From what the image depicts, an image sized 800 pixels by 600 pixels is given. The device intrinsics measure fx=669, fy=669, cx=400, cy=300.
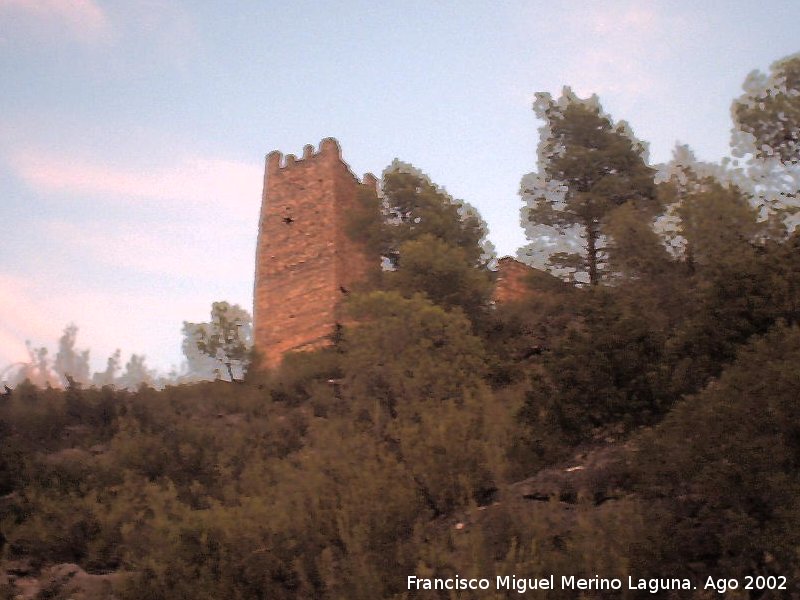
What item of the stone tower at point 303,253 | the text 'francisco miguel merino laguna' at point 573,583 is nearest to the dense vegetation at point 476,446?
the text 'francisco miguel merino laguna' at point 573,583

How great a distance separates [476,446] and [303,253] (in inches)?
586

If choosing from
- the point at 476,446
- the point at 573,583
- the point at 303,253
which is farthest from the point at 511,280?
the point at 573,583

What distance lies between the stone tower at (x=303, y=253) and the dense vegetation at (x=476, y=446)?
3917mm

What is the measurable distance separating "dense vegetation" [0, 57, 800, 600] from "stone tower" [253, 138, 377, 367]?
3.92 m

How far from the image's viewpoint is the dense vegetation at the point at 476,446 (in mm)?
4660

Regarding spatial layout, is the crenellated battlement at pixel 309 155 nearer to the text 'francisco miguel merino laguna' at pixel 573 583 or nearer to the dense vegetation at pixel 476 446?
the dense vegetation at pixel 476 446

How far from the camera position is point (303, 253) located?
20859 millimetres

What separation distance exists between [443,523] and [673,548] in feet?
7.02

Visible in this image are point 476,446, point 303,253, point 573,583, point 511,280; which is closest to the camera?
point 573,583

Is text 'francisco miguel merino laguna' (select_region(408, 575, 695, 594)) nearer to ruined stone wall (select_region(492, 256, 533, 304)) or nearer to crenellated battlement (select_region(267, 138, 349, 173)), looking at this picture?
ruined stone wall (select_region(492, 256, 533, 304))

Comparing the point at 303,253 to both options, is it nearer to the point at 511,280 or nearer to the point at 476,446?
the point at 511,280

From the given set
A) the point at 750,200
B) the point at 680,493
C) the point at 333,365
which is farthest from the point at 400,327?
the point at 750,200

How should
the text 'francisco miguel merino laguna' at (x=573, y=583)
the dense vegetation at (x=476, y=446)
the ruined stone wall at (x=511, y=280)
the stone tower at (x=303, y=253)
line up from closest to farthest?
the text 'francisco miguel merino laguna' at (x=573, y=583) < the dense vegetation at (x=476, y=446) < the ruined stone wall at (x=511, y=280) < the stone tower at (x=303, y=253)

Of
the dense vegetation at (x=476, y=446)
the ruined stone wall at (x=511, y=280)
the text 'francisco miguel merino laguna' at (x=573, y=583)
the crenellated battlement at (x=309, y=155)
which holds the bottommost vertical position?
the text 'francisco miguel merino laguna' at (x=573, y=583)
